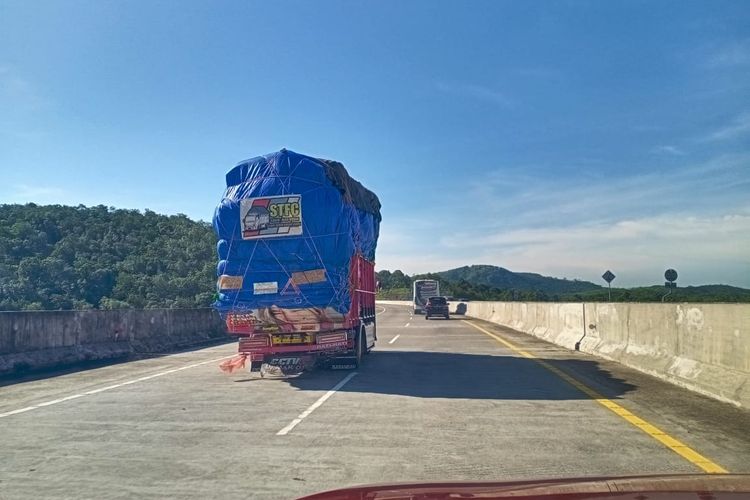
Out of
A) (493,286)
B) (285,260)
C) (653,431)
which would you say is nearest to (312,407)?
(285,260)

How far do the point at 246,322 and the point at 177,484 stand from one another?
24.7 feet

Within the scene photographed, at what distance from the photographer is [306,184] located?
1394 cm

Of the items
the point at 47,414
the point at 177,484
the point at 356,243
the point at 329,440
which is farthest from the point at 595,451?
the point at 356,243

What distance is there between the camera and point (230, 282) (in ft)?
45.5

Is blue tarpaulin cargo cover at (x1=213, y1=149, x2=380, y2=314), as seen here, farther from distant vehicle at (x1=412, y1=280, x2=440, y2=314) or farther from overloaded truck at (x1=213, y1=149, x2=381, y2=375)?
distant vehicle at (x1=412, y1=280, x2=440, y2=314)

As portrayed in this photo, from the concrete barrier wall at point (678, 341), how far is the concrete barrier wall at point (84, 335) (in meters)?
14.0

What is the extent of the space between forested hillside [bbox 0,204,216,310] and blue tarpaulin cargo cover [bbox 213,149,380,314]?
1401cm

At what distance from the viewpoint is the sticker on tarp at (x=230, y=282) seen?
1384cm

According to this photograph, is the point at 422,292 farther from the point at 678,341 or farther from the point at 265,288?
the point at 678,341

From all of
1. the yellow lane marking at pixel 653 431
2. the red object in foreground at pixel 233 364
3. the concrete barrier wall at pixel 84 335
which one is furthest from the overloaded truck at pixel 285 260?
the concrete barrier wall at pixel 84 335

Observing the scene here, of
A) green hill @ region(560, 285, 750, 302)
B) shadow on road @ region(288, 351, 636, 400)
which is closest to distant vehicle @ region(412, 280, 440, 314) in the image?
green hill @ region(560, 285, 750, 302)

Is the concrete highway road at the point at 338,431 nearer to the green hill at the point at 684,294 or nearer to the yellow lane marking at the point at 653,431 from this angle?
the yellow lane marking at the point at 653,431

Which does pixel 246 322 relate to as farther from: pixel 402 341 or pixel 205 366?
pixel 402 341

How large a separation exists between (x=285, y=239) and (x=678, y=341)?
805cm
